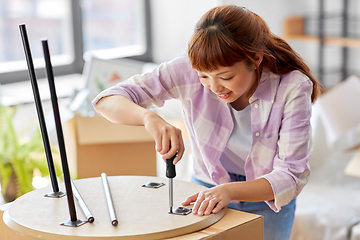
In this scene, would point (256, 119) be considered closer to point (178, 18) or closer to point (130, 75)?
Result: point (130, 75)

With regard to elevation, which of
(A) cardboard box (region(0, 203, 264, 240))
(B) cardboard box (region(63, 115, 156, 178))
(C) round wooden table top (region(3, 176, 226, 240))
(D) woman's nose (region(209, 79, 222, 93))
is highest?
(D) woman's nose (region(209, 79, 222, 93))

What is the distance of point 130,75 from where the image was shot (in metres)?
2.21

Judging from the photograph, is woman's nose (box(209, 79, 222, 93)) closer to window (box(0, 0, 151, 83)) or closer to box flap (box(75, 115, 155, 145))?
box flap (box(75, 115, 155, 145))

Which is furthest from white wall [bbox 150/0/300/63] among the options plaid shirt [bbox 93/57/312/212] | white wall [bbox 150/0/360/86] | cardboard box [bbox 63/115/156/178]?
plaid shirt [bbox 93/57/312/212]

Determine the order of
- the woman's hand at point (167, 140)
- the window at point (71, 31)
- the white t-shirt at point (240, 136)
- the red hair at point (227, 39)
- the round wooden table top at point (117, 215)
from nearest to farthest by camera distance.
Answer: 1. the round wooden table top at point (117, 215)
2. the woman's hand at point (167, 140)
3. the red hair at point (227, 39)
4. the white t-shirt at point (240, 136)
5. the window at point (71, 31)

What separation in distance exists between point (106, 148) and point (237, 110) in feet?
3.41

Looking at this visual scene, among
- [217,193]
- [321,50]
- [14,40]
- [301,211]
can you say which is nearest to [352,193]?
[301,211]

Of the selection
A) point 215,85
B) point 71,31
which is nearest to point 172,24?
point 71,31

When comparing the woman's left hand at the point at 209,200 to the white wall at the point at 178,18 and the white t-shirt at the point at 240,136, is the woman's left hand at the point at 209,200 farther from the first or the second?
the white wall at the point at 178,18

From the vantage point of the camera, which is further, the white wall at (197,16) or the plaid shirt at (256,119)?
the white wall at (197,16)

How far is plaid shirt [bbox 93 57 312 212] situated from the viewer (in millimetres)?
1071

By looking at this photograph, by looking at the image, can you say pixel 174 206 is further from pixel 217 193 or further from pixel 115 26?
pixel 115 26

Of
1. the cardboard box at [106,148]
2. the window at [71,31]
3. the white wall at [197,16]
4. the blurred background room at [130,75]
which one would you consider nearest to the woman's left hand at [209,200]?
the blurred background room at [130,75]

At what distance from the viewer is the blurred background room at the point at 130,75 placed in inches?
81.4
